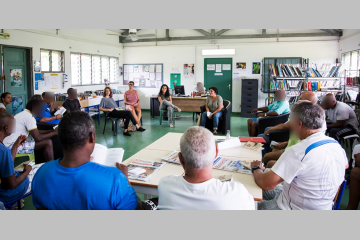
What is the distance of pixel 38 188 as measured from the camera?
4.69ft

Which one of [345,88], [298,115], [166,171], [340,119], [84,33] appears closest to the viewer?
[298,115]

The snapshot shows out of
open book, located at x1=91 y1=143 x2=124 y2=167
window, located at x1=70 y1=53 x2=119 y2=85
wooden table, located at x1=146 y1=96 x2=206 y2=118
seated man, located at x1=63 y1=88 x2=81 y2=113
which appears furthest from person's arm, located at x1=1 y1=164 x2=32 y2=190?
window, located at x1=70 y1=53 x2=119 y2=85

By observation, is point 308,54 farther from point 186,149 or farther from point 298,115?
point 186,149

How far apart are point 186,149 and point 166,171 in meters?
0.93

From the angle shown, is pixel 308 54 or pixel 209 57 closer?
pixel 308 54

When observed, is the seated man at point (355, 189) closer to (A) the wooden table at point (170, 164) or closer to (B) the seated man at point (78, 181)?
(A) the wooden table at point (170, 164)

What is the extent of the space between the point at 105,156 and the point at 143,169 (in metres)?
0.36

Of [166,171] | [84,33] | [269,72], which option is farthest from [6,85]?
[269,72]

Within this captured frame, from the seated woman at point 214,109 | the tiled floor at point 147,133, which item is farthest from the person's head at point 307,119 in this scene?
the seated woman at point 214,109

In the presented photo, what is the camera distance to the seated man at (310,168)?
1.67m

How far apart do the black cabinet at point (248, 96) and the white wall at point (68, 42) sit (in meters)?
5.08

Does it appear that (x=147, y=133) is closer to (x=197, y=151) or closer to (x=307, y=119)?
(x=307, y=119)

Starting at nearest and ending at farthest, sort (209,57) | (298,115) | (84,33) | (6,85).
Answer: (298,115)
(6,85)
(84,33)
(209,57)

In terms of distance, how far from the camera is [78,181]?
53.6 inches
